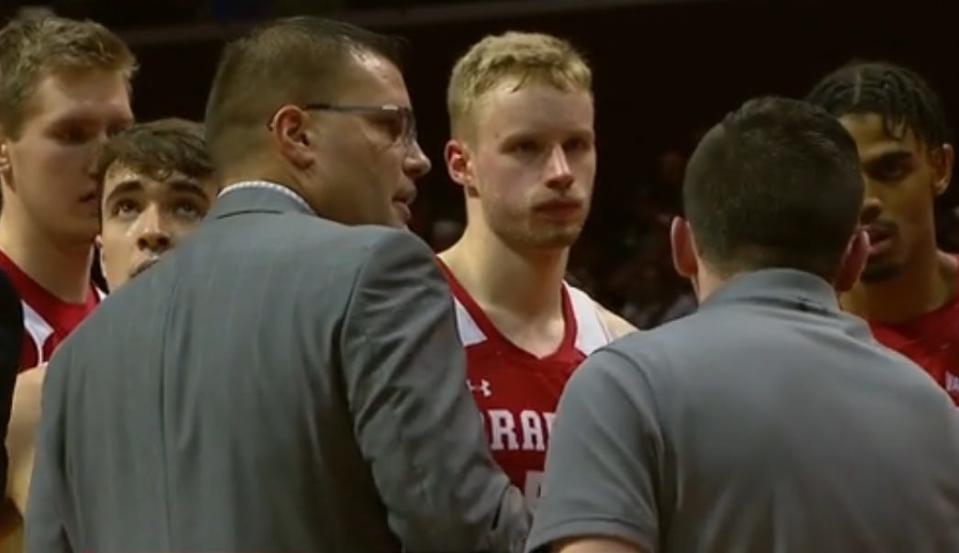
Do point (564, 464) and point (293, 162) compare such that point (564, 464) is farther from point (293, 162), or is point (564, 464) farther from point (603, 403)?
point (293, 162)

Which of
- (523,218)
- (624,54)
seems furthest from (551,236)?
(624,54)

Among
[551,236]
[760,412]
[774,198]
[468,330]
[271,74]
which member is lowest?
[468,330]

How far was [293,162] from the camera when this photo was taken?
2.50 metres

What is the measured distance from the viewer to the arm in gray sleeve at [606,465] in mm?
2156

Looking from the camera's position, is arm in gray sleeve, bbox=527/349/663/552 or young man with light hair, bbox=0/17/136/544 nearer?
arm in gray sleeve, bbox=527/349/663/552

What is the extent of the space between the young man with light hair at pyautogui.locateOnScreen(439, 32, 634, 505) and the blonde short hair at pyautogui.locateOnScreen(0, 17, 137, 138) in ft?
2.33

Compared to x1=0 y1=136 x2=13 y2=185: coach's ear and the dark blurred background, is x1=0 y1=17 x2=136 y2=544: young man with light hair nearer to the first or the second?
x1=0 y1=136 x2=13 y2=185: coach's ear

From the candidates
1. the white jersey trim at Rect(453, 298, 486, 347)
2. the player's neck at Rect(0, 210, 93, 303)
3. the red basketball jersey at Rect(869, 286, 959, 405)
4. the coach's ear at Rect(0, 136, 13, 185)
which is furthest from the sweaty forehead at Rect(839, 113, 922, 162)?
the coach's ear at Rect(0, 136, 13, 185)

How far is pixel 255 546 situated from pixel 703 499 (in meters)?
0.57

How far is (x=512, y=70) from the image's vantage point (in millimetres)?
3543

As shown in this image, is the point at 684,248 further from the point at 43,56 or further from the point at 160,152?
the point at 43,56

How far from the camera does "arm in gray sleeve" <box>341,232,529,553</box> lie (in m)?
2.26

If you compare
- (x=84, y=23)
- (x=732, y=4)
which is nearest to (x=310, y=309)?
(x=84, y=23)

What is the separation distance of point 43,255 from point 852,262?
6.32 feet
